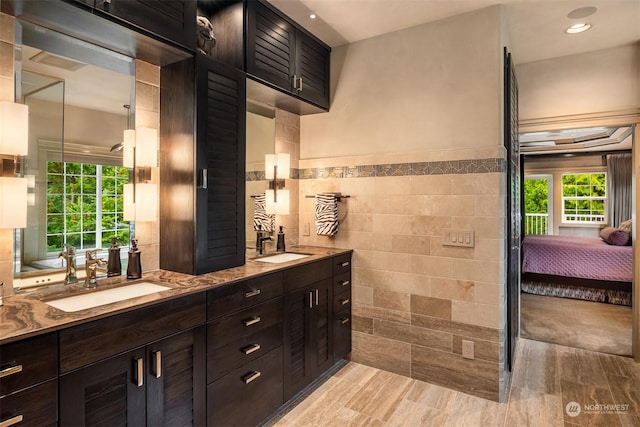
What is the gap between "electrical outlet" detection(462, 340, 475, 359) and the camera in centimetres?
247

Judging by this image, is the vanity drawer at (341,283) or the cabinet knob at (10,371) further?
the vanity drawer at (341,283)

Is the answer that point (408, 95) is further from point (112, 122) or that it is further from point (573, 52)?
point (112, 122)

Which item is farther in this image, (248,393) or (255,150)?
(255,150)

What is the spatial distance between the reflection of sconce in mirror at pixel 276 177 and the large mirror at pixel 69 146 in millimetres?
1091

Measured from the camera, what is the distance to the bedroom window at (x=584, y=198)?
7.40m

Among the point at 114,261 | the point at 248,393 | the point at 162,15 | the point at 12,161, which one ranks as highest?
the point at 162,15

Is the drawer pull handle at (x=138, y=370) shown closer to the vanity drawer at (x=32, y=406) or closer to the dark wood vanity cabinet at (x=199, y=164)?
the vanity drawer at (x=32, y=406)

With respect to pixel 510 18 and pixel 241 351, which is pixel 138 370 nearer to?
pixel 241 351

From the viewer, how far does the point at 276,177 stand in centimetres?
289

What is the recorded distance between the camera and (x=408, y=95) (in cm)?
272

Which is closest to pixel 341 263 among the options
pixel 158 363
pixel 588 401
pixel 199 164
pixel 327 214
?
pixel 327 214

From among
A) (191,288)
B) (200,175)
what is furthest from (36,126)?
(191,288)

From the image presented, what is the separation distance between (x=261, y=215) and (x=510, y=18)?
2.40 metres

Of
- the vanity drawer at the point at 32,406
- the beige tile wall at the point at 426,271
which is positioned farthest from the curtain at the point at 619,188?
the vanity drawer at the point at 32,406
